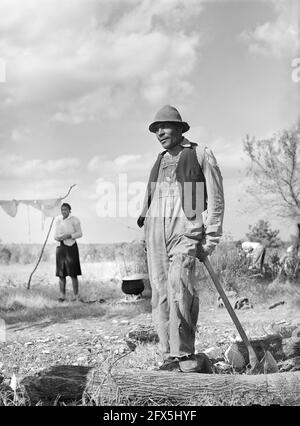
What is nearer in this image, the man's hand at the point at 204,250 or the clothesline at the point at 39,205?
the man's hand at the point at 204,250

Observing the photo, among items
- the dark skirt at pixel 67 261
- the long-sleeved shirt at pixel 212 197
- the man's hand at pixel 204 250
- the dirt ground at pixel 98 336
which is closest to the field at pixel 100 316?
the dirt ground at pixel 98 336

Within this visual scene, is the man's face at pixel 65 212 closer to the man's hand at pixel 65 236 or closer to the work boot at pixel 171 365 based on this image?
the man's hand at pixel 65 236

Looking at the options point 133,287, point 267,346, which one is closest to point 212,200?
point 267,346

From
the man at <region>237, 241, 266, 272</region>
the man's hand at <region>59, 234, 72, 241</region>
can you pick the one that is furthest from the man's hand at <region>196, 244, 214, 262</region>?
the man at <region>237, 241, 266, 272</region>

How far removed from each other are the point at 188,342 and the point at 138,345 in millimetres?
1580

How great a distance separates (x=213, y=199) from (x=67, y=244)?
18.7ft

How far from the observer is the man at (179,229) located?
13.0 feet

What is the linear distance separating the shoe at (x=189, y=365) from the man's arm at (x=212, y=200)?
755 mm

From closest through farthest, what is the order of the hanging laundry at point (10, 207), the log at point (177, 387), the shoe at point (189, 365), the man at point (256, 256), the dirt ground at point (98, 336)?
1. the log at point (177, 387)
2. the shoe at point (189, 365)
3. the dirt ground at point (98, 336)
4. the hanging laundry at point (10, 207)
5. the man at point (256, 256)

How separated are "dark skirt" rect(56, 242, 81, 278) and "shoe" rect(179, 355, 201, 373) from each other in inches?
217

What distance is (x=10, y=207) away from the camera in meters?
9.83

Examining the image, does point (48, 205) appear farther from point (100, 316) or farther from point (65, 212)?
point (100, 316)

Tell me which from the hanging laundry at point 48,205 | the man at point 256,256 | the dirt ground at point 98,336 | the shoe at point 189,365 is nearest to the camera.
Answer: the shoe at point 189,365
